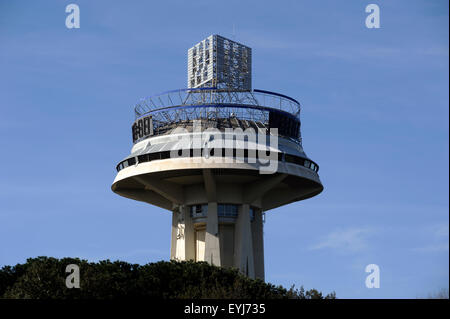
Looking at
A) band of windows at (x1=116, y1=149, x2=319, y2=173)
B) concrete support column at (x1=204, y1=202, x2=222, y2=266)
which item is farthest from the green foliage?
band of windows at (x1=116, y1=149, x2=319, y2=173)

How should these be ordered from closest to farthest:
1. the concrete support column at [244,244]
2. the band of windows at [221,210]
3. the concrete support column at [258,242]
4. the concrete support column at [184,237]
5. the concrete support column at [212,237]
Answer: the concrete support column at [212,237]
the concrete support column at [244,244]
the band of windows at [221,210]
the concrete support column at [184,237]
the concrete support column at [258,242]

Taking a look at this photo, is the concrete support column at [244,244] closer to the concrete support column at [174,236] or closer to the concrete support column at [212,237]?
the concrete support column at [212,237]

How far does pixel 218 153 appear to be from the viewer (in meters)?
76.3

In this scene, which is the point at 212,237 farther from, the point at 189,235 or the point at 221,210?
the point at 189,235

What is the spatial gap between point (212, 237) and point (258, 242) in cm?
640

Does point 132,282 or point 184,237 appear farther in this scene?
point 184,237

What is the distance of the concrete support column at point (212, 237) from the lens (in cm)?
7981

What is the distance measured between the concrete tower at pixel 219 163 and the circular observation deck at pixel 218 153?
0.10 m

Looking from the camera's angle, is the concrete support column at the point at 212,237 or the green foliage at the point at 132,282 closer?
the green foliage at the point at 132,282

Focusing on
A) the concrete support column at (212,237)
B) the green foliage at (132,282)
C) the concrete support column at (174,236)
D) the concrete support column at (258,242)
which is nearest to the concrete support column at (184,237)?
the concrete support column at (174,236)

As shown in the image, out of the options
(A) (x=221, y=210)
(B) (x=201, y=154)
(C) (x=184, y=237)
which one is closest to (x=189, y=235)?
(C) (x=184, y=237)

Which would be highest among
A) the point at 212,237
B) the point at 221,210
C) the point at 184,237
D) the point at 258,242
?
the point at 221,210
